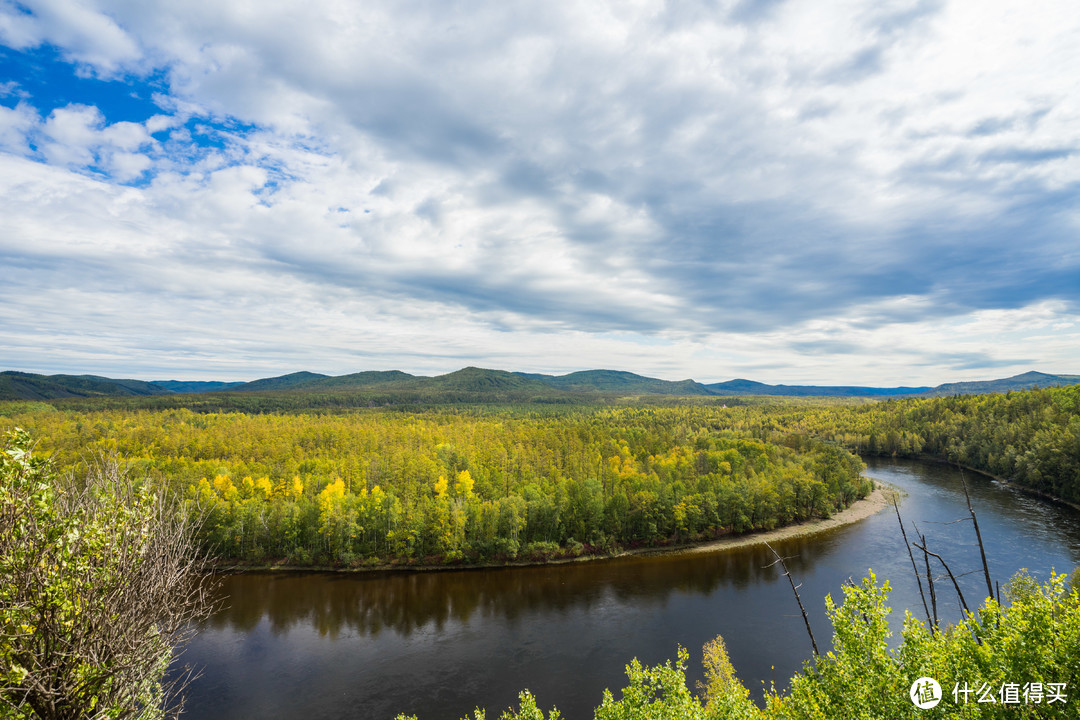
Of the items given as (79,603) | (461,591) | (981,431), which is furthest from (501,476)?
(981,431)

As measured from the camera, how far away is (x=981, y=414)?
11206 cm

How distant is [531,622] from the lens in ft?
132

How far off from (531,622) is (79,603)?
38319 millimetres

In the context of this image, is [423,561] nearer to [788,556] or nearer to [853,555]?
[788,556]

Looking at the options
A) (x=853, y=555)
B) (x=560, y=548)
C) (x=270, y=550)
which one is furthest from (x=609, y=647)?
(x=270, y=550)

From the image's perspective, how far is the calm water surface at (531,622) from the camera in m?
31.0

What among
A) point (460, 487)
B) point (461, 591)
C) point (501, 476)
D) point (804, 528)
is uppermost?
point (501, 476)

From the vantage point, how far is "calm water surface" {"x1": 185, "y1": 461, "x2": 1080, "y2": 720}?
30984mm

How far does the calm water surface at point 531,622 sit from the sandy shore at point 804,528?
7.27 ft

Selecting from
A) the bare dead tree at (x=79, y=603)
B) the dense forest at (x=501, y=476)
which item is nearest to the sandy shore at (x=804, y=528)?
the dense forest at (x=501, y=476)

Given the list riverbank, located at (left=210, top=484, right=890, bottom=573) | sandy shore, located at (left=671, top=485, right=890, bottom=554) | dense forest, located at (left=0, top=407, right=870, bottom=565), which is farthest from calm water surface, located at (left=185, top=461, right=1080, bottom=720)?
dense forest, located at (left=0, top=407, right=870, bottom=565)

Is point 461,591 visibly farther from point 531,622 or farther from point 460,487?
point 460,487

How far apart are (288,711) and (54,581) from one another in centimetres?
3085

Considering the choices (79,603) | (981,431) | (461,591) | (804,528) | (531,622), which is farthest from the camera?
(981,431)
